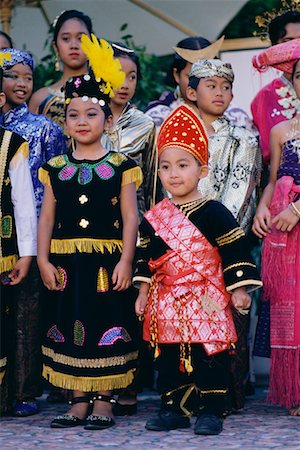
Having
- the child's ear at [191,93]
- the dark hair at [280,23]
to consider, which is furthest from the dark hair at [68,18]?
the dark hair at [280,23]

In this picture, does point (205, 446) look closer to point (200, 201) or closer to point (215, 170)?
point (200, 201)

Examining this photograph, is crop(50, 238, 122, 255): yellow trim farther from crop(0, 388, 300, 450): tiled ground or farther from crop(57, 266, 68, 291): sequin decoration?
crop(0, 388, 300, 450): tiled ground

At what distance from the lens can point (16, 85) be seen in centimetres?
540

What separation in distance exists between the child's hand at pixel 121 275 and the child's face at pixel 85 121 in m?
0.65

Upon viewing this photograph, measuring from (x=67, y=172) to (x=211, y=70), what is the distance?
1.05 metres

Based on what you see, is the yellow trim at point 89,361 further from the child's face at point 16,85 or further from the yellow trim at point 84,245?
the child's face at point 16,85

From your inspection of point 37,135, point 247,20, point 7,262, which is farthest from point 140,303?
point 247,20

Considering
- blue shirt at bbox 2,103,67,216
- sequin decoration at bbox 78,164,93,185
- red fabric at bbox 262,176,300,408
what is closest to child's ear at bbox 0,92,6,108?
blue shirt at bbox 2,103,67,216

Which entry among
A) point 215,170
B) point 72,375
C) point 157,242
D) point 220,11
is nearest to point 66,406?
point 72,375

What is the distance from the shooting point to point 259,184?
17.9 ft

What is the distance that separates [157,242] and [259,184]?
40.3 inches

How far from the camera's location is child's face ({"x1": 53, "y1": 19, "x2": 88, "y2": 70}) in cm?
584

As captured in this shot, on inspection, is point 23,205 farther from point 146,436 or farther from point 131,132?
point 146,436

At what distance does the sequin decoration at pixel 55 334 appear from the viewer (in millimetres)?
4758
